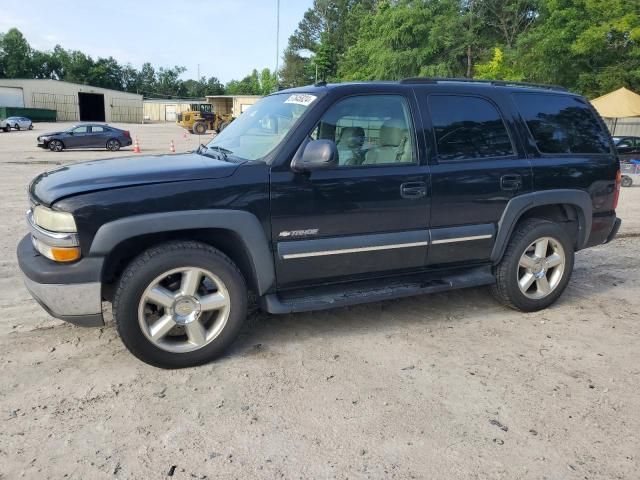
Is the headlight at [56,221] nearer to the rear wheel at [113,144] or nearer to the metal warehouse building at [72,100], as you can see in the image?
the rear wheel at [113,144]

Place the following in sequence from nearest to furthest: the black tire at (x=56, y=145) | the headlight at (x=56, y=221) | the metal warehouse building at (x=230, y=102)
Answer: the headlight at (x=56, y=221), the black tire at (x=56, y=145), the metal warehouse building at (x=230, y=102)

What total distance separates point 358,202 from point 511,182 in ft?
4.65

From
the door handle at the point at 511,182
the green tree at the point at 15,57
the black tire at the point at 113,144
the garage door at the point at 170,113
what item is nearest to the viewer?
the door handle at the point at 511,182

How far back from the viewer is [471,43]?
3947 centimetres

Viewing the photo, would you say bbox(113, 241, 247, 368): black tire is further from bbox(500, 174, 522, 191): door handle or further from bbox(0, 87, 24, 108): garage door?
bbox(0, 87, 24, 108): garage door

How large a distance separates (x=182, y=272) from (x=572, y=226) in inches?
139

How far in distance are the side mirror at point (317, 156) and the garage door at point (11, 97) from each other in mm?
65207

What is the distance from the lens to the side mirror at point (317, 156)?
10.6 feet

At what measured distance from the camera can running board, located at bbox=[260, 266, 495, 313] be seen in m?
3.47

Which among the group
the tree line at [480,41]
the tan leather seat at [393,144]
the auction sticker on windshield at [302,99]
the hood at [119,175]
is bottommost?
the hood at [119,175]


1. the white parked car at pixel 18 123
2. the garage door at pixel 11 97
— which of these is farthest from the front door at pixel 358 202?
the garage door at pixel 11 97

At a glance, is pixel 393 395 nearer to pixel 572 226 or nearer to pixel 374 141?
pixel 374 141

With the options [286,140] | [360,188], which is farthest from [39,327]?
[360,188]

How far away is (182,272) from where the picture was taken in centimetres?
321
